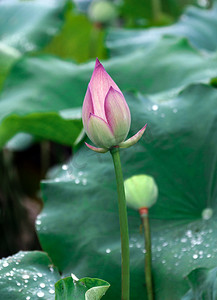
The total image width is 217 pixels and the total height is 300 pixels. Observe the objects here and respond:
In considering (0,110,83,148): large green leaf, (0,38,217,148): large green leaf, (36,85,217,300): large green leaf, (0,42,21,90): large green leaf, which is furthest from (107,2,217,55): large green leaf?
(36,85,217,300): large green leaf

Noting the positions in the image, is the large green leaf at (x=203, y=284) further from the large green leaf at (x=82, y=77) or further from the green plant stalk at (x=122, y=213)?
the large green leaf at (x=82, y=77)

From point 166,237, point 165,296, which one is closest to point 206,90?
point 166,237


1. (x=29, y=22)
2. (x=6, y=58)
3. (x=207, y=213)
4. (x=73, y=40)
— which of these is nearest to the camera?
(x=207, y=213)

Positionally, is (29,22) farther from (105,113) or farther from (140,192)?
(105,113)

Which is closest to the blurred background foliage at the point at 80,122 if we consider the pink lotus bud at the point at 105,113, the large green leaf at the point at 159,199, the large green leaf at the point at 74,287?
the large green leaf at the point at 159,199

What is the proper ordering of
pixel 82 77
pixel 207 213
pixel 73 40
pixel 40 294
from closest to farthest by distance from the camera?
pixel 40 294, pixel 207 213, pixel 82 77, pixel 73 40

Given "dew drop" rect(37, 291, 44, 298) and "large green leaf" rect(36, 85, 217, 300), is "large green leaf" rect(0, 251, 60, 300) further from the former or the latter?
"large green leaf" rect(36, 85, 217, 300)

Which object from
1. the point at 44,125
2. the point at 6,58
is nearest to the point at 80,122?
the point at 44,125
